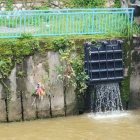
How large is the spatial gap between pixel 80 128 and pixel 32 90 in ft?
5.90

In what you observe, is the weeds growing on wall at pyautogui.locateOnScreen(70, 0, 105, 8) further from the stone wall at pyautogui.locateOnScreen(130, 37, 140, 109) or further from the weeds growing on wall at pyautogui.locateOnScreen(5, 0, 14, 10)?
the stone wall at pyautogui.locateOnScreen(130, 37, 140, 109)

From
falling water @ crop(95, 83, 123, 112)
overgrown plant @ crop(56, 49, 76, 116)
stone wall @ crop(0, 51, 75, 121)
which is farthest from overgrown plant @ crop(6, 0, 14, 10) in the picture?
falling water @ crop(95, 83, 123, 112)

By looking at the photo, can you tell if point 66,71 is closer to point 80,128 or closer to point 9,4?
point 80,128

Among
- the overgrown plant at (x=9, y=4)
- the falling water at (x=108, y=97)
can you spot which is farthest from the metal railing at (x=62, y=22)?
the overgrown plant at (x=9, y=4)

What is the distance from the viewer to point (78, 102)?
13.4 meters

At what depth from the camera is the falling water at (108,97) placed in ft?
44.1

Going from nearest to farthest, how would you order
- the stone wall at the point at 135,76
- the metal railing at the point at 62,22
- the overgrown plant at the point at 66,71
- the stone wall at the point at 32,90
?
the stone wall at the point at 32,90 < the overgrown plant at the point at 66,71 < the metal railing at the point at 62,22 < the stone wall at the point at 135,76

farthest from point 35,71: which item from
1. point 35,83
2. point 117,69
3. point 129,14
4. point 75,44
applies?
point 129,14

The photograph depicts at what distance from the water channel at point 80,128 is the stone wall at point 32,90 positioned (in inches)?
10.5

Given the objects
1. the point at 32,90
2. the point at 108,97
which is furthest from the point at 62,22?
the point at 108,97

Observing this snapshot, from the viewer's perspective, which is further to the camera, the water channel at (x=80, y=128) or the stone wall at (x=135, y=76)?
the stone wall at (x=135, y=76)

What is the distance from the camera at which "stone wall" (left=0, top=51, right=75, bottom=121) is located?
42.1 feet

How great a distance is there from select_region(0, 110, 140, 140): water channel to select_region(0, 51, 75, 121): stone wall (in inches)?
10.5

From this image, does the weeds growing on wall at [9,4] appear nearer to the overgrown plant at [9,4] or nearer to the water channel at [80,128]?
the overgrown plant at [9,4]
